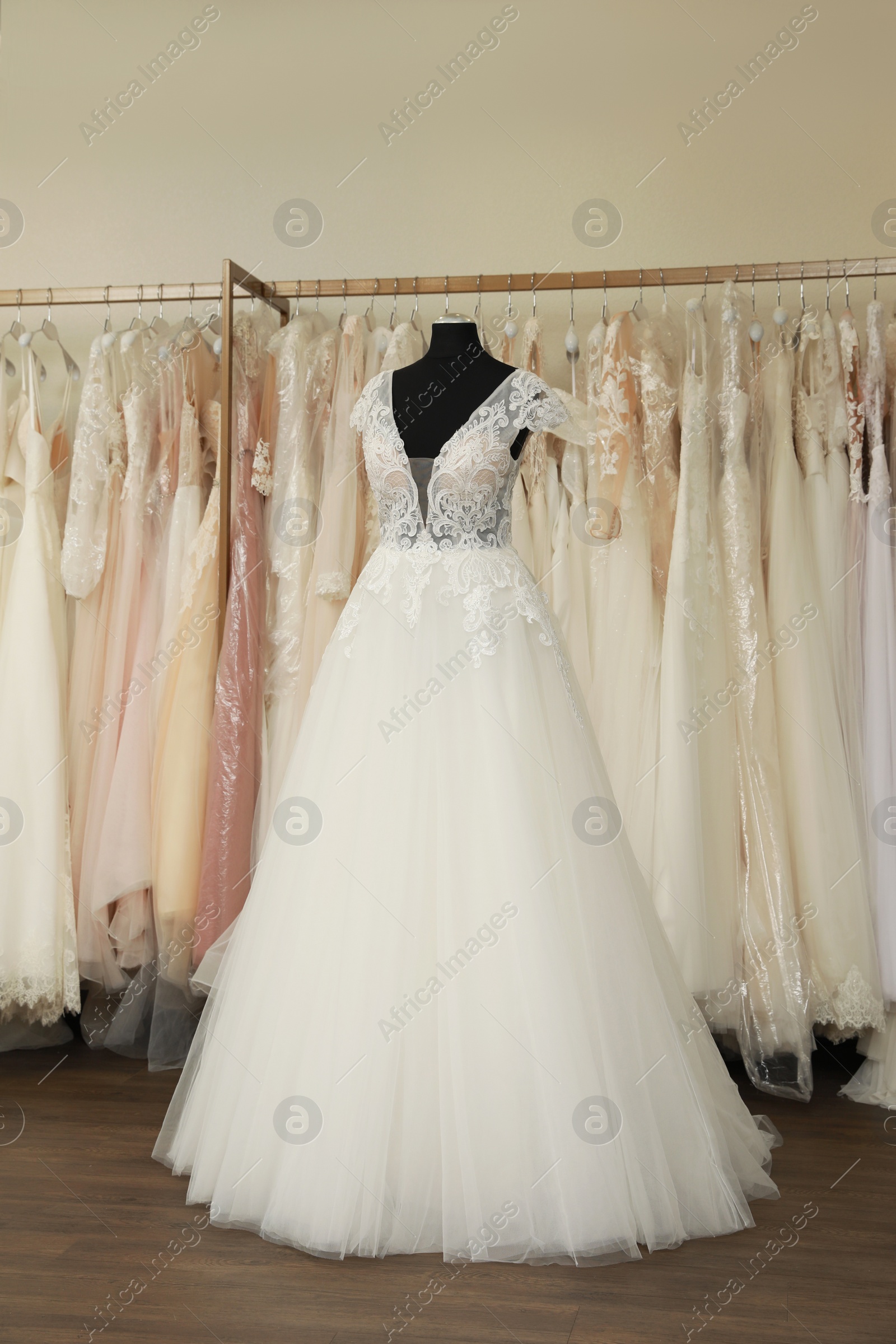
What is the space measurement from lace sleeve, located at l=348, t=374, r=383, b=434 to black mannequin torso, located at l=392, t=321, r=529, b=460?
4cm

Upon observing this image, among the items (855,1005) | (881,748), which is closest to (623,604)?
(881,748)

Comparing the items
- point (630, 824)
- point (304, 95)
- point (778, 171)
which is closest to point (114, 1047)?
point (630, 824)

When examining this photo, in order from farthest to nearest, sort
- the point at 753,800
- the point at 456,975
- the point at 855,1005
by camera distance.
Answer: the point at 753,800, the point at 855,1005, the point at 456,975

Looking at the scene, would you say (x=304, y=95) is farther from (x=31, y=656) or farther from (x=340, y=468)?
(x=31, y=656)

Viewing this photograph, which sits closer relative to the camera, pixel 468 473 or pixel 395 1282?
pixel 395 1282

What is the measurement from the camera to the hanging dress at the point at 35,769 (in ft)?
9.00

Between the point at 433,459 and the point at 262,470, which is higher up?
the point at 262,470

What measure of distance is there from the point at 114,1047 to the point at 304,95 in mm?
3042

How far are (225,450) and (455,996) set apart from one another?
1718 millimetres

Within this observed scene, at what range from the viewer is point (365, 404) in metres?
2.24

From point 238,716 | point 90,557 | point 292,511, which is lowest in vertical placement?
point 238,716

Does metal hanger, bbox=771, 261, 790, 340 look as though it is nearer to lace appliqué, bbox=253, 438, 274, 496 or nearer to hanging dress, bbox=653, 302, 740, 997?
hanging dress, bbox=653, 302, 740, 997

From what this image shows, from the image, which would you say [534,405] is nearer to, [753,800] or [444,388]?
[444,388]

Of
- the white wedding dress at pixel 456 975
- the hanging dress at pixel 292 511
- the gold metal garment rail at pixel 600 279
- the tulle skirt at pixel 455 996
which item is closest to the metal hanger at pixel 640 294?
the gold metal garment rail at pixel 600 279
